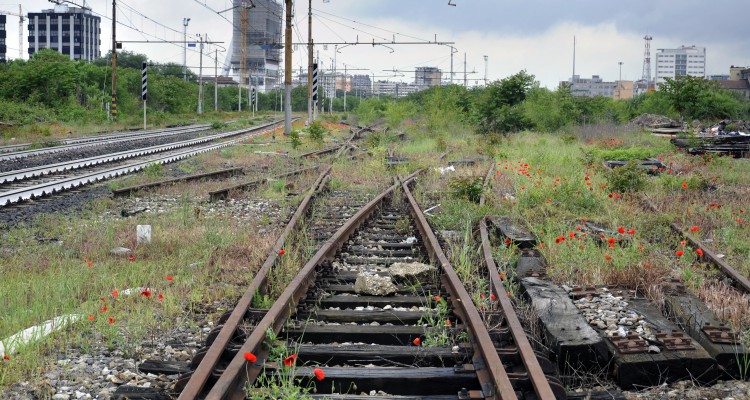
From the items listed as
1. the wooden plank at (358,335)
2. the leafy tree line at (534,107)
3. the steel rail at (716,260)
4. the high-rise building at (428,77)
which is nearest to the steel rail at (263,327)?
the wooden plank at (358,335)

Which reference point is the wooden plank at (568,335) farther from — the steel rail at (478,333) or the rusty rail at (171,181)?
the rusty rail at (171,181)

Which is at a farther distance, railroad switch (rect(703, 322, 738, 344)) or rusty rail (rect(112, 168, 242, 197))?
rusty rail (rect(112, 168, 242, 197))

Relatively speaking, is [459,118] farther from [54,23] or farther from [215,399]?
[54,23]

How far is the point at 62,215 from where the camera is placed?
383 inches

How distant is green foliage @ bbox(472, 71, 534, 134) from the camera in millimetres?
30781

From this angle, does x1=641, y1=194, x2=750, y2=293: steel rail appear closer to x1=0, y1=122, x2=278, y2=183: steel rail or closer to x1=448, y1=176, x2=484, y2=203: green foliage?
x1=448, y1=176, x2=484, y2=203: green foliage

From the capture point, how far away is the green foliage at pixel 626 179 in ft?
37.1

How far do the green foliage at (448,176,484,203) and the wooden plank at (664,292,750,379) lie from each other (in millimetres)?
5343

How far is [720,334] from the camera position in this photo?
14.4 feet

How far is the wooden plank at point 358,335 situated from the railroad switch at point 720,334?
5.74 ft

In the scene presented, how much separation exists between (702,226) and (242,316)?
6.33 m

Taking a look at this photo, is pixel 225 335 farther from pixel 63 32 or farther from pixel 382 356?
pixel 63 32

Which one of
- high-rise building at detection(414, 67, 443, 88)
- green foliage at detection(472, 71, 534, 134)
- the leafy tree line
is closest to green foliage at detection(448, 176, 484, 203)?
the leafy tree line

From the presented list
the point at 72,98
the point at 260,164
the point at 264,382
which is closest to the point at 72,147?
the point at 260,164
